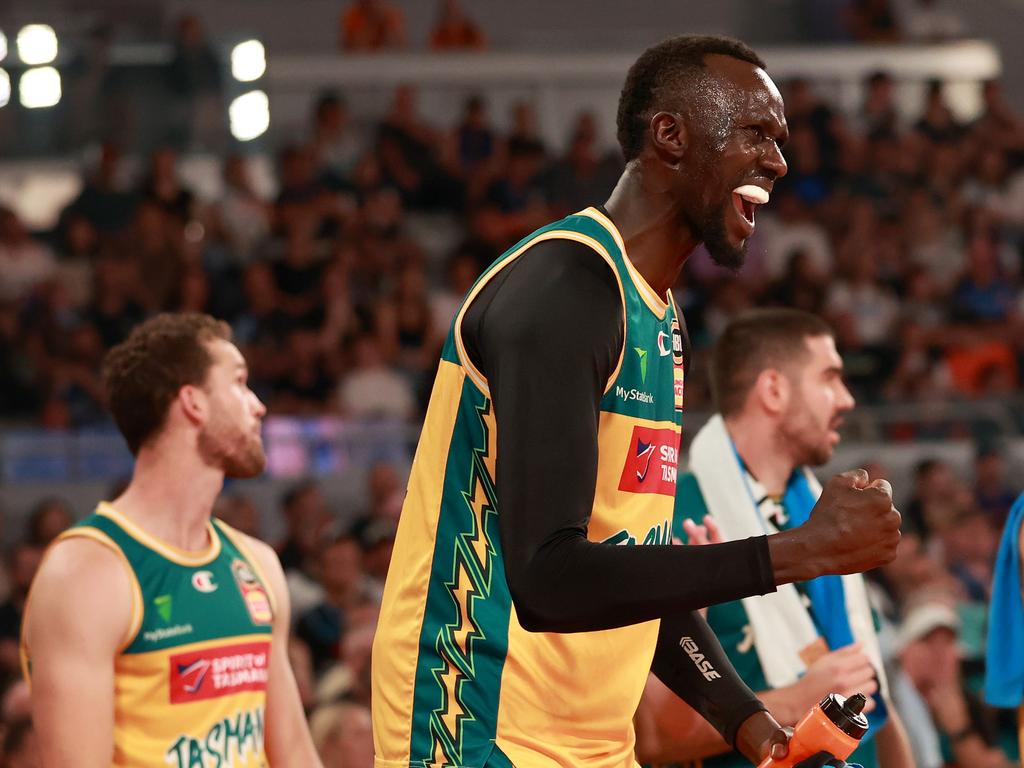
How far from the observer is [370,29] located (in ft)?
49.2

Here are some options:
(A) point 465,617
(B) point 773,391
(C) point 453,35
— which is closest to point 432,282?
(C) point 453,35

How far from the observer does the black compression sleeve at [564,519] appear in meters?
2.31

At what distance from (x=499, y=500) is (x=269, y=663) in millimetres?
2110

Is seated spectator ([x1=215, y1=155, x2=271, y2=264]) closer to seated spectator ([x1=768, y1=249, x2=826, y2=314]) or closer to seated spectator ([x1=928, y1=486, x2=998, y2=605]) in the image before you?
seated spectator ([x1=768, y1=249, x2=826, y2=314])

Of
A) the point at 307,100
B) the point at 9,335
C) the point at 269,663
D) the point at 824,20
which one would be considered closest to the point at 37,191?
the point at 307,100

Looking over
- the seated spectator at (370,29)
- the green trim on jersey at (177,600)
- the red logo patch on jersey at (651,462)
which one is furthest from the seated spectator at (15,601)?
the seated spectator at (370,29)

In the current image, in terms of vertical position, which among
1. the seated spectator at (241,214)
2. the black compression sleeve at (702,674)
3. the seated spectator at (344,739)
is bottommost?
the seated spectator at (344,739)

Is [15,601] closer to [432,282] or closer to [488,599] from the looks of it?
[432,282]

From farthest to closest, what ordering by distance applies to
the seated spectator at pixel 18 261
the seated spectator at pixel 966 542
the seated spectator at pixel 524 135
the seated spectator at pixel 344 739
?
the seated spectator at pixel 524 135 < the seated spectator at pixel 18 261 < the seated spectator at pixel 966 542 < the seated spectator at pixel 344 739

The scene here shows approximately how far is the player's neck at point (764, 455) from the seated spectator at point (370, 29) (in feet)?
36.1

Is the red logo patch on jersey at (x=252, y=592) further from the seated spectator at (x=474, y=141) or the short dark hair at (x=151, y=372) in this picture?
the seated spectator at (x=474, y=141)

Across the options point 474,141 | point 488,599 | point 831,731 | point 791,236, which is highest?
point 488,599

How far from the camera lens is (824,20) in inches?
664

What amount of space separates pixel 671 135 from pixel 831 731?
104cm
